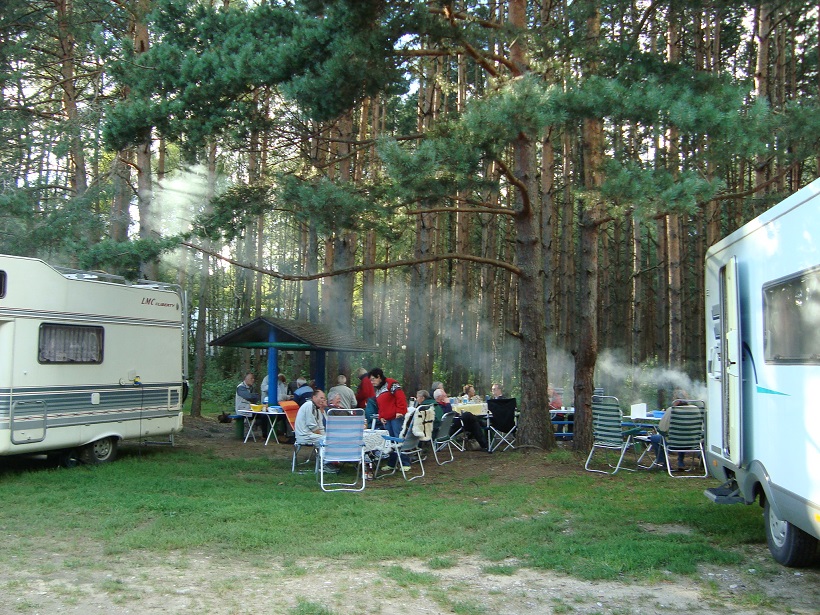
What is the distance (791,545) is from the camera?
562 cm


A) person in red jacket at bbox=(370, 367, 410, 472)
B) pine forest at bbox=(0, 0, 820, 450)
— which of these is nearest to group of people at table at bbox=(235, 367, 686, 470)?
person in red jacket at bbox=(370, 367, 410, 472)

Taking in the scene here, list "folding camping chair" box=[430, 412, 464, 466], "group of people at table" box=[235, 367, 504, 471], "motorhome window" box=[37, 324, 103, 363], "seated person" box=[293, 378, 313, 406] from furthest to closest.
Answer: "seated person" box=[293, 378, 313, 406] → "folding camping chair" box=[430, 412, 464, 466] → "group of people at table" box=[235, 367, 504, 471] → "motorhome window" box=[37, 324, 103, 363]

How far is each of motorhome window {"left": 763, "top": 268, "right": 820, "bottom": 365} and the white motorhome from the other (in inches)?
319

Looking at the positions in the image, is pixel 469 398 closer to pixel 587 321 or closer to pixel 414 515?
pixel 587 321

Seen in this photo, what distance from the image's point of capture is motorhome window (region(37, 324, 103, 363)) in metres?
9.83

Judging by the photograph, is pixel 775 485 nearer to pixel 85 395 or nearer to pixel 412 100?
pixel 85 395

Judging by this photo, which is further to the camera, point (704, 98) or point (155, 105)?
point (155, 105)

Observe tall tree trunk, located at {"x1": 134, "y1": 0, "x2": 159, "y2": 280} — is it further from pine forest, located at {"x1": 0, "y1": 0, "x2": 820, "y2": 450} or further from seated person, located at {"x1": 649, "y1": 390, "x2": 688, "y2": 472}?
seated person, located at {"x1": 649, "y1": 390, "x2": 688, "y2": 472}

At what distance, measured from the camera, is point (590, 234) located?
1191 cm

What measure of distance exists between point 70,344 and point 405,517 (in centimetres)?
531

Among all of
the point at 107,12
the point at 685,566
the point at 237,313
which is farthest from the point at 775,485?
the point at 237,313

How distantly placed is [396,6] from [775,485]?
7328 mm

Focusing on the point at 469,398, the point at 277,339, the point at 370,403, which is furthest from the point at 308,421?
the point at 469,398

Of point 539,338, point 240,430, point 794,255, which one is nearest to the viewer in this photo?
point 794,255
